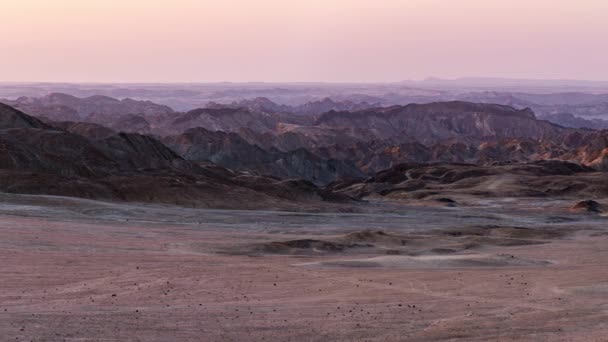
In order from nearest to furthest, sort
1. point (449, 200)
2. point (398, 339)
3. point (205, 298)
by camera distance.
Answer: point (398, 339)
point (205, 298)
point (449, 200)

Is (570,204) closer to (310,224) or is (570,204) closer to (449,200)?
(449,200)

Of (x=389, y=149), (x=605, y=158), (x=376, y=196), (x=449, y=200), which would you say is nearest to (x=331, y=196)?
(x=449, y=200)

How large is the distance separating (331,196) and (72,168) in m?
26.9

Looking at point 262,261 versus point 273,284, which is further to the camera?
point 262,261

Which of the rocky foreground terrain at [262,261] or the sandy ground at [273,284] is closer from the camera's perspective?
the sandy ground at [273,284]

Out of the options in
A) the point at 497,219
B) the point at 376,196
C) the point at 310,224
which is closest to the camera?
the point at 310,224

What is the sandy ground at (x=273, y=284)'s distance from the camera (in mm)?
22984

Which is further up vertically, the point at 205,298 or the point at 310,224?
the point at 205,298

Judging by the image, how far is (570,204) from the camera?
9581 cm

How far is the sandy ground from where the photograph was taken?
23.0m

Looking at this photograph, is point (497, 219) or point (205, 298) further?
point (497, 219)

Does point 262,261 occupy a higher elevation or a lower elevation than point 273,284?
lower

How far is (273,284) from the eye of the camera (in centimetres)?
Result: 3072

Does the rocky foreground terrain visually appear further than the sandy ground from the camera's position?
Yes
